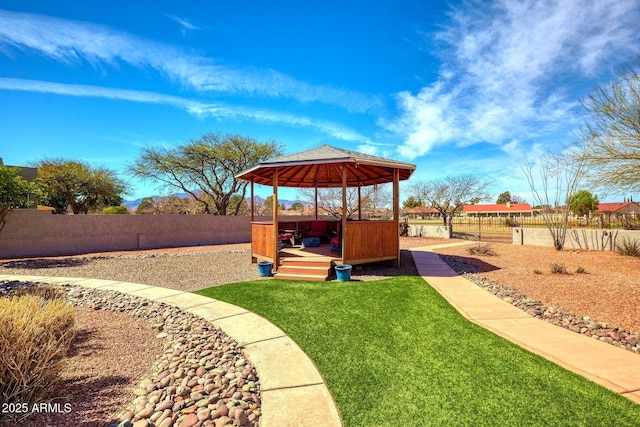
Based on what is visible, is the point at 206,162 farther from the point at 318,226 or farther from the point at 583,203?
the point at 583,203

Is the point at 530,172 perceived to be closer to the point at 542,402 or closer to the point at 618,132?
the point at 618,132

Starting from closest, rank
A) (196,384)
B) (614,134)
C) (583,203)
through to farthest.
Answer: (196,384), (614,134), (583,203)

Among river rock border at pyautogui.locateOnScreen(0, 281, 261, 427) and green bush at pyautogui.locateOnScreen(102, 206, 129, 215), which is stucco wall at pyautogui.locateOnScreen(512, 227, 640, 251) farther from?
green bush at pyautogui.locateOnScreen(102, 206, 129, 215)

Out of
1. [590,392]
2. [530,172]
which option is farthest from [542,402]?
[530,172]

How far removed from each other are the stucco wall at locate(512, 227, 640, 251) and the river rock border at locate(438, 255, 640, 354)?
29.4ft

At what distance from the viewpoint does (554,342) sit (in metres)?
3.49

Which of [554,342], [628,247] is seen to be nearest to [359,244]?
[554,342]

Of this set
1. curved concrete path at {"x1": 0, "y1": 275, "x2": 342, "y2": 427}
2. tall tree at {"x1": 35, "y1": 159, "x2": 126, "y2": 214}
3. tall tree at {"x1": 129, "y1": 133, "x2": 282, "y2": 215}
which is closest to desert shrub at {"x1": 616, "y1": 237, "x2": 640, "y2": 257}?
curved concrete path at {"x1": 0, "y1": 275, "x2": 342, "y2": 427}

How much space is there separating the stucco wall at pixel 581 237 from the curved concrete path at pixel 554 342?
9998 millimetres

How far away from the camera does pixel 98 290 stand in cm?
625

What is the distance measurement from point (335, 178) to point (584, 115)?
9.55 meters

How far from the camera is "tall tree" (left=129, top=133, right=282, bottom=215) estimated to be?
68.6ft

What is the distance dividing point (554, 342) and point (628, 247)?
35.3ft

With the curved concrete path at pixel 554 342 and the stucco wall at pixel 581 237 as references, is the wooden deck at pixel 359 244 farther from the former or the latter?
the stucco wall at pixel 581 237
